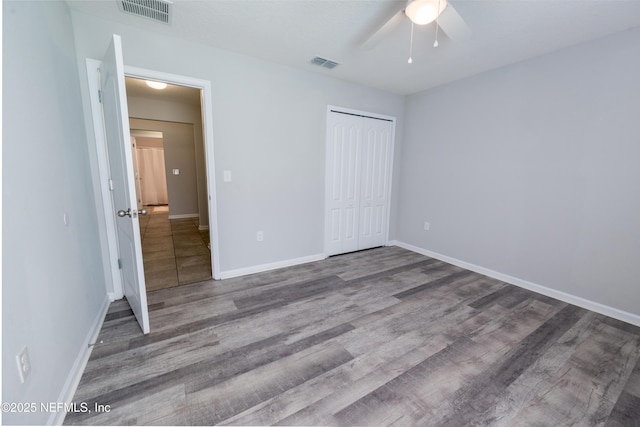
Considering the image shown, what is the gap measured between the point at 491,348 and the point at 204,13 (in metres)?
3.40

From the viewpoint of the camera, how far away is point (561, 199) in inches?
99.1

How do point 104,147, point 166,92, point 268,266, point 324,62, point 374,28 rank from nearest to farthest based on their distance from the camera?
point 374,28 → point 104,147 → point 324,62 → point 268,266 → point 166,92

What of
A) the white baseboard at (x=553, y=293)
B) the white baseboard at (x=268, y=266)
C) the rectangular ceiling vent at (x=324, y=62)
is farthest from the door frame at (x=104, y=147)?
the white baseboard at (x=553, y=293)

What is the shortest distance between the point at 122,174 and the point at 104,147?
65 centimetres

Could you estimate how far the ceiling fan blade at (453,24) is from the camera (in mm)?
1533

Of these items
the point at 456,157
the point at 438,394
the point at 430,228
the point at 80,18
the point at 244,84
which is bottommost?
the point at 438,394

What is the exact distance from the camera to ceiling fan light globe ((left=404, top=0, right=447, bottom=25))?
1483 mm

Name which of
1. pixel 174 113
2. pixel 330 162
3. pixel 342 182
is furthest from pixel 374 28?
pixel 174 113

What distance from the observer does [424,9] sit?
153 centimetres

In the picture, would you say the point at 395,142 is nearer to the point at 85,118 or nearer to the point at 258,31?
the point at 258,31

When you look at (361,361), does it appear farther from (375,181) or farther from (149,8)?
(149,8)

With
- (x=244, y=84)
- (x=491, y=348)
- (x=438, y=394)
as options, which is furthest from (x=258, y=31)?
(x=491, y=348)

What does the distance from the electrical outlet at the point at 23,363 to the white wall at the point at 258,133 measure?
1798 mm

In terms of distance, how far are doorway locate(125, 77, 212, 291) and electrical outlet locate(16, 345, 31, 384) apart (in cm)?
169
